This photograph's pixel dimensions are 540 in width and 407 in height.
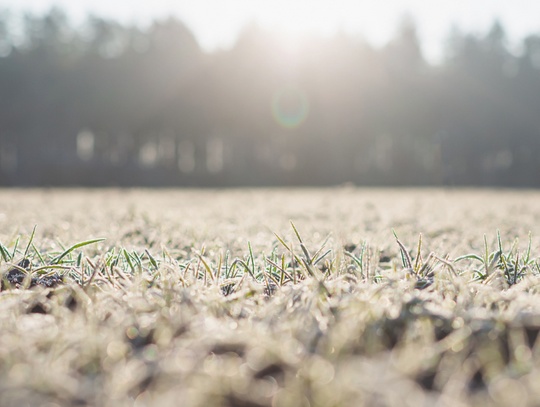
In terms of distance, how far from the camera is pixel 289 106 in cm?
2019

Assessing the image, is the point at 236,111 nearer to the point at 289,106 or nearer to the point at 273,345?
the point at 289,106

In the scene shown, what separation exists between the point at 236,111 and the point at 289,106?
2.58 metres

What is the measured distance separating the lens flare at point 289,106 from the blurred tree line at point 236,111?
5 centimetres

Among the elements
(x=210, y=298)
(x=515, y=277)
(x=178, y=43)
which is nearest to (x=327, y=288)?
(x=210, y=298)

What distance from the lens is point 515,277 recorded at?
87 cm

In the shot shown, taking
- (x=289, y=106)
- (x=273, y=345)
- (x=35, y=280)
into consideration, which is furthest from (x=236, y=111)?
(x=273, y=345)

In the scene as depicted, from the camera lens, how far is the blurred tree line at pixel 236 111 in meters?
19.5

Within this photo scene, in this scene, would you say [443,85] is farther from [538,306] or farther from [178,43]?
[538,306]

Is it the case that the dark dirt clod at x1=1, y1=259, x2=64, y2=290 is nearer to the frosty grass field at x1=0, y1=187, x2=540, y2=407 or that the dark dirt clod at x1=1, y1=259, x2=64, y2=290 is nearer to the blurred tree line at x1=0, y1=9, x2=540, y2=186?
the frosty grass field at x1=0, y1=187, x2=540, y2=407

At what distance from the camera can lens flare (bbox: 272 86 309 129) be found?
19853 millimetres

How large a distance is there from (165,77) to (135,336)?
68.9 ft

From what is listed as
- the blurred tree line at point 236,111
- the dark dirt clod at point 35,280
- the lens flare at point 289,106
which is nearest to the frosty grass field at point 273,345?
the dark dirt clod at point 35,280

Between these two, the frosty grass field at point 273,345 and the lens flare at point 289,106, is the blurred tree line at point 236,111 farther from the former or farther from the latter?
the frosty grass field at point 273,345

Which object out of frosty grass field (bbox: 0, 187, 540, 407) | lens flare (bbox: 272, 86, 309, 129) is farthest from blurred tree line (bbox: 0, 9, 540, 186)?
frosty grass field (bbox: 0, 187, 540, 407)
